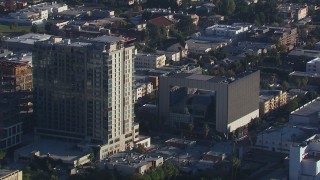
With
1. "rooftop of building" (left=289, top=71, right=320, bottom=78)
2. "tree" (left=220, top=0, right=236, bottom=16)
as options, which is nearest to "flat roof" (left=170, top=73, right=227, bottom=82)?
"rooftop of building" (left=289, top=71, right=320, bottom=78)

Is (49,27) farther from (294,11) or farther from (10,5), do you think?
(294,11)

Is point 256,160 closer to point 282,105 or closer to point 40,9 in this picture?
point 282,105

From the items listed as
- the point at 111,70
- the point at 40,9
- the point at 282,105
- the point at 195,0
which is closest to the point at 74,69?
the point at 111,70

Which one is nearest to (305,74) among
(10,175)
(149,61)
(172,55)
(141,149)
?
(172,55)

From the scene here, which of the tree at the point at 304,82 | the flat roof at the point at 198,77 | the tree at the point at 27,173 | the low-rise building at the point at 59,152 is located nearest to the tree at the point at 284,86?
the tree at the point at 304,82

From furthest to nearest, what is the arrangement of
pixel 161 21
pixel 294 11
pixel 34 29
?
pixel 294 11, pixel 161 21, pixel 34 29

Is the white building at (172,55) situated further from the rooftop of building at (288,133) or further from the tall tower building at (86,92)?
the rooftop of building at (288,133)
